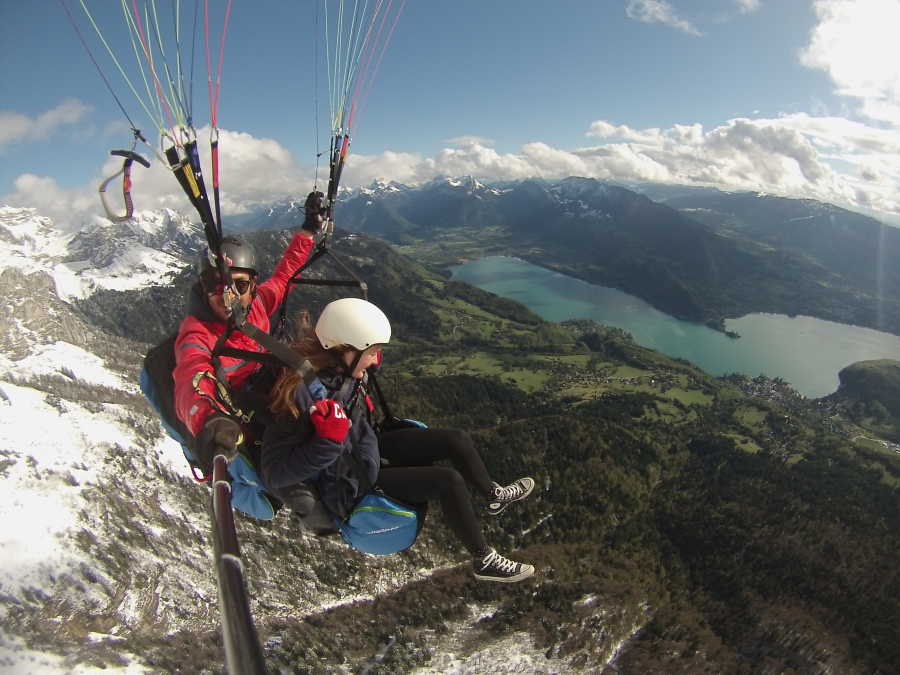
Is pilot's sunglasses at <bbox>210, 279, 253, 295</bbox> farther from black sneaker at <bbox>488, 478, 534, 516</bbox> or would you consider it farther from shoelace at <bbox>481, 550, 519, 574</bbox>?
shoelace at <bbox>481, 550, 519, 574</bbox>

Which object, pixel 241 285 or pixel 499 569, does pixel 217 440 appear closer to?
pixel 241 285

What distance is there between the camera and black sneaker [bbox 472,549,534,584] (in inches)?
185

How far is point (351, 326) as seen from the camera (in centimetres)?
Result: 412

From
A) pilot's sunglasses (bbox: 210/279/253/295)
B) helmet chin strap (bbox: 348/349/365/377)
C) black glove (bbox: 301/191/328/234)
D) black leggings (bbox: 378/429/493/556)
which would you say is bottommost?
black leggings (bbox: 378/429/493/556)

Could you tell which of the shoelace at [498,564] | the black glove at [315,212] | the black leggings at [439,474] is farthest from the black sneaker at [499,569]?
the black glove at [315,212]

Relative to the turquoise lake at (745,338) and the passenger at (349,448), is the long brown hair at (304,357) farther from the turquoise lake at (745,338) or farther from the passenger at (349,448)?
the turquoise lake at (745,338)

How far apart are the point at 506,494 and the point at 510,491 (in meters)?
0.09

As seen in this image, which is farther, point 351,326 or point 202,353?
point 351,326

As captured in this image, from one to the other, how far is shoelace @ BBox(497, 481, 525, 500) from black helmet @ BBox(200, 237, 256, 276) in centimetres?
346

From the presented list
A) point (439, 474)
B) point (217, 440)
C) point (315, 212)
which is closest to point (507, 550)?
point (439, 474)

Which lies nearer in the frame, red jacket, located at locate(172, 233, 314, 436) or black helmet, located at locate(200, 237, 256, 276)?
red jacket, located at locate(172, 233, 314, 436)

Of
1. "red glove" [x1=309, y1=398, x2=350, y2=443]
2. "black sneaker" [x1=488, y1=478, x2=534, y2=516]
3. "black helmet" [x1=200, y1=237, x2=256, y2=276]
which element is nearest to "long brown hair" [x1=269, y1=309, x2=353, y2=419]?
"red glove" [x1=309, y1=398, x2=350, y2=443]

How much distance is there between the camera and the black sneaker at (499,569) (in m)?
4.70

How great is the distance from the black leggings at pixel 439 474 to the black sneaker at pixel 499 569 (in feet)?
0.45
